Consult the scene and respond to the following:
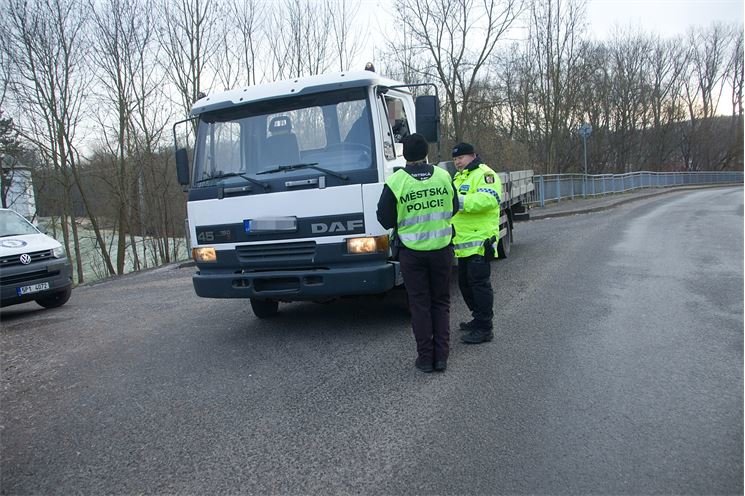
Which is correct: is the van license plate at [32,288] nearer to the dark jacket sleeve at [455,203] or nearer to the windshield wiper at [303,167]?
the windshield wiper at [303,167]

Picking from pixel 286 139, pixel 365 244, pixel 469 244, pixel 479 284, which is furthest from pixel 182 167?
pixel 479 284

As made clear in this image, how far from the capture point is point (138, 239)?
2775 centimetres

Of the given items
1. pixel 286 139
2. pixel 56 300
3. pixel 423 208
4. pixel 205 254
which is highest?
pixel 286 139

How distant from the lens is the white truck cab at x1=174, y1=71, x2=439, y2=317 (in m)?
5.40

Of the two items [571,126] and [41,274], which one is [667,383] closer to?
[41,274]

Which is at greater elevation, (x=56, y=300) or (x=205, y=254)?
(x=205, y=254)

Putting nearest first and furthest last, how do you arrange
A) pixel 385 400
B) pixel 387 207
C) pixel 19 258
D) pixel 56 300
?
pixel 385 400 → pixel 387 207 → pixel 19 258 → pixel 56 300

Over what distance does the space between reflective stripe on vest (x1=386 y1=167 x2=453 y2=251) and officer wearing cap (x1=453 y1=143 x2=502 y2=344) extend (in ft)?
1.62

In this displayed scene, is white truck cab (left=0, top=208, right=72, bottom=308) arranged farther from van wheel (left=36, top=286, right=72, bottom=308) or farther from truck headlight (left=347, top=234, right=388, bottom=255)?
truck headlight (left=347, top=234, right=388, bottom=255)

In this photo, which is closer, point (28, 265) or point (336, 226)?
point (336, 226)

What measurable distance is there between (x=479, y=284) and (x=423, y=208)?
1.05 m

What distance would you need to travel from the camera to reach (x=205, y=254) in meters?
5.91

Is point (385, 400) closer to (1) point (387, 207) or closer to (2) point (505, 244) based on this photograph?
(1) point (387, 207)

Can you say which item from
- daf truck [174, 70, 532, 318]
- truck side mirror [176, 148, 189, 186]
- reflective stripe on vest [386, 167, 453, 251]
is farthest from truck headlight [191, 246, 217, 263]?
reflective stripe on vest [386, 167, 453, 251]
